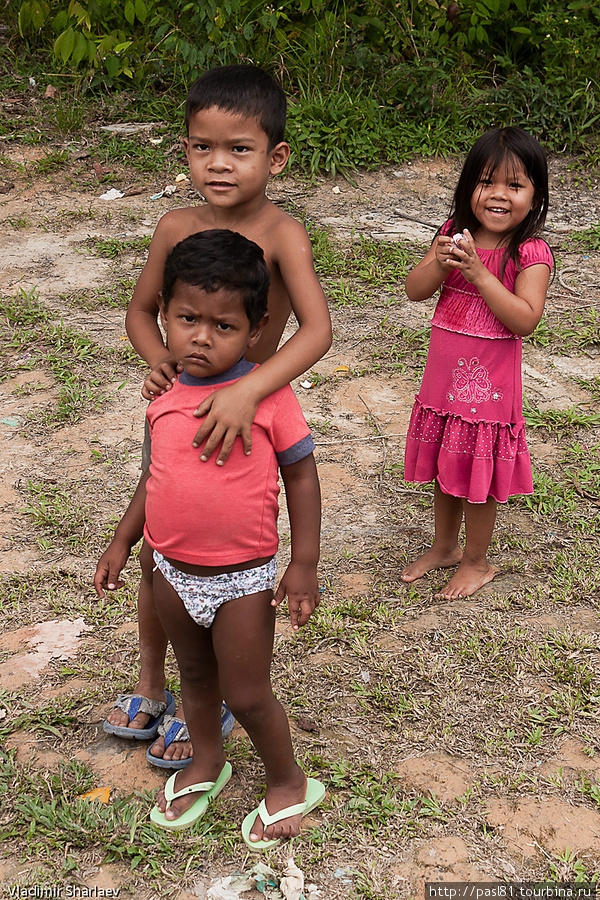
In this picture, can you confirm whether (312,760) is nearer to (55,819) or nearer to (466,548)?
(55,819)

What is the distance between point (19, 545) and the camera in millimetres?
3309

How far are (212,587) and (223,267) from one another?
2.22 ft

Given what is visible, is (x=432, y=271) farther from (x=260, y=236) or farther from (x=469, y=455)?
(x=260, y=236)

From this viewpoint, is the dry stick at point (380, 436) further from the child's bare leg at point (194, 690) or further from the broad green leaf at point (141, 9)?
the broad green leaf at point (141, 9)

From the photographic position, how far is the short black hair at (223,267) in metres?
1.78

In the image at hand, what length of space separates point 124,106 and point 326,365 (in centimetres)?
362

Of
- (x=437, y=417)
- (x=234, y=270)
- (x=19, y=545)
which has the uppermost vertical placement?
(x=234, y=270)

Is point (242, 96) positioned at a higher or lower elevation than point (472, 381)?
higher

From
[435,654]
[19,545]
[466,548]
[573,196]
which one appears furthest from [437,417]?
[573,196]

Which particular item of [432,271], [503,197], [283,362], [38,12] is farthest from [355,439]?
[38,12]

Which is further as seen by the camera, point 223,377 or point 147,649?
point 147,649

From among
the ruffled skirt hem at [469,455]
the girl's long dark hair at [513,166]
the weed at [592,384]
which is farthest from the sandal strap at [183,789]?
the weed at [592,384]

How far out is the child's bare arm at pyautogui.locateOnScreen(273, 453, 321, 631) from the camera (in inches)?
77.2

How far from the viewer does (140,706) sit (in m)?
2.47
